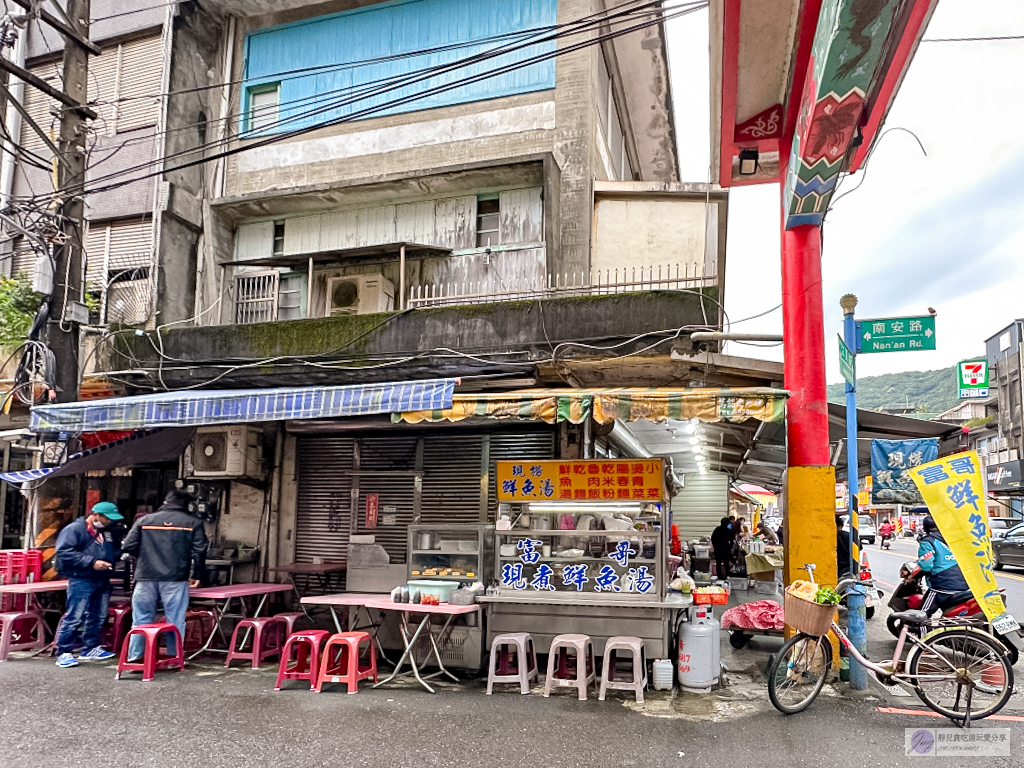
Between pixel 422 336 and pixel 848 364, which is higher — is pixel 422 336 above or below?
above

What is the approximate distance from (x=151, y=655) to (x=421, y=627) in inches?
116

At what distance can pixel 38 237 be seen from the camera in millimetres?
10539

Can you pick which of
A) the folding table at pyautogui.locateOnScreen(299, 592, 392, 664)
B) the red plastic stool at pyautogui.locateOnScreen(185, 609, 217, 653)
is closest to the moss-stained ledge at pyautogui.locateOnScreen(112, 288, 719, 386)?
the folding table at pyautogui.locateOnScreen(299, 592, 392, 664)

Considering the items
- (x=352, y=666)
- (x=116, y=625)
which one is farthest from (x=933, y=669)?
(x=116, y=625)

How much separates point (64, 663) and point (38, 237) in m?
5.85

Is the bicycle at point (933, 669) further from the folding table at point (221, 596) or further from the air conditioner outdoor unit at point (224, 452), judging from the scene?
the air conditioner outdoor unit at point (224, 452)

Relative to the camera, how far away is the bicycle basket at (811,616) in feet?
21.6

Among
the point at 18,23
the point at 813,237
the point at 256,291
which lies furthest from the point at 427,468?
the point at 18,23

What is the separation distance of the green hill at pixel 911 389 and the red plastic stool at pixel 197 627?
116 meters

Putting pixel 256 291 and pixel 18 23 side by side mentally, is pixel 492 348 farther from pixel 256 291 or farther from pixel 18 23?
pixel 18 23

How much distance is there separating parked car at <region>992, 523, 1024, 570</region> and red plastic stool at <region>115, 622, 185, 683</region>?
2231 centimetres

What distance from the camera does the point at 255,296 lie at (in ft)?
42.5

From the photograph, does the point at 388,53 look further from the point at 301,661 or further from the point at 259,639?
the point at 301,661

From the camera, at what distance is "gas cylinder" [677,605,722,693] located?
7.51m
